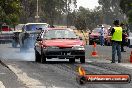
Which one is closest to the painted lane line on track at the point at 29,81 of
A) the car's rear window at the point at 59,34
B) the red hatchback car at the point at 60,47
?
the red hatchback car at the point at 60,47

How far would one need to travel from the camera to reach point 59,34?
21594mm

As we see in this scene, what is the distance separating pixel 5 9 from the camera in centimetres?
6625

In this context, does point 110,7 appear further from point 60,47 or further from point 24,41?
point 60,47

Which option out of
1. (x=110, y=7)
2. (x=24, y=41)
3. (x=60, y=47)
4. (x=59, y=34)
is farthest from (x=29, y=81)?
(x=110, y=7)

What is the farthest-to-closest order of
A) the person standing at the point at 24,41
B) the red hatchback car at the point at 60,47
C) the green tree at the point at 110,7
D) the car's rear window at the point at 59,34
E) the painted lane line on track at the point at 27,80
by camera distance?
the green tree at the point at 110,7 → the person standing at the point at 24,41 → the car's rear window at the point at 59,34 → the red hatchback car at the point at 60,47 → the painted lane line on track at the point at 27,80

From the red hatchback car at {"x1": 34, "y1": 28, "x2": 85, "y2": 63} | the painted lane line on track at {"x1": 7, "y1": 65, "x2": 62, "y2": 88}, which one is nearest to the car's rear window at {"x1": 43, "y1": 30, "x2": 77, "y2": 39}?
the red hatchback car at {"x1": 34, "y1": 28, "x2": 85, "y2": 63}

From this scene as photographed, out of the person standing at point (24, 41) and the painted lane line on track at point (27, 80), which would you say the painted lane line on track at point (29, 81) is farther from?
the person standing at point (24, 41)

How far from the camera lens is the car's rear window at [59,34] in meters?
21.5

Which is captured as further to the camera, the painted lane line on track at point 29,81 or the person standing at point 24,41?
the person standing at point 24,41

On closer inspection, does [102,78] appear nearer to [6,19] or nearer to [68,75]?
[68,75]

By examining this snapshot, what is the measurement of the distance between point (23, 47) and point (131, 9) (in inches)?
2127

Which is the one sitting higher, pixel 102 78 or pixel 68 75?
pixel 102 78

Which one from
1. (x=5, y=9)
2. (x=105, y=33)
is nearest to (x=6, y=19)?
(x=5, y=9)

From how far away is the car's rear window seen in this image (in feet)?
70.5
